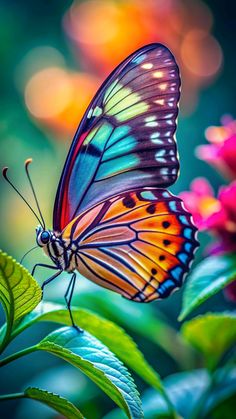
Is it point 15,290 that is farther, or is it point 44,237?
point 44,237

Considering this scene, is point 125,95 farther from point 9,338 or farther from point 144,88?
point 9,338

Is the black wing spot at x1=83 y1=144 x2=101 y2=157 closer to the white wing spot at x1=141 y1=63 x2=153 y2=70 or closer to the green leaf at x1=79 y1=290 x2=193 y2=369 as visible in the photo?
the white wing spot at x1=141 y1=63 x2=153 y2=70

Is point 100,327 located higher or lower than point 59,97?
lower

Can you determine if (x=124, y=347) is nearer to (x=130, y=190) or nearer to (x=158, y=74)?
(x=130, y=190)

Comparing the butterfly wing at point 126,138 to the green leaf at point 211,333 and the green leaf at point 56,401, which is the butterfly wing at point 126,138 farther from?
the green leaf at point 56,401

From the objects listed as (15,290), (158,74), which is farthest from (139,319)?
(15,290)

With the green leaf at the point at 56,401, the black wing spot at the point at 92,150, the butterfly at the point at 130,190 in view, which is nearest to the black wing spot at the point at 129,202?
the butterfly at the point at 130,190
